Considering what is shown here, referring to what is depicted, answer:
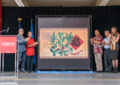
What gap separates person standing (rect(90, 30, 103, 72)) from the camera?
281 inches

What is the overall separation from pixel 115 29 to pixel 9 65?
3413 millimetres

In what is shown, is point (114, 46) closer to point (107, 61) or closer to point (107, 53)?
point (107, 53)

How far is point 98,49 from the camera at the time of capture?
716 centimetres

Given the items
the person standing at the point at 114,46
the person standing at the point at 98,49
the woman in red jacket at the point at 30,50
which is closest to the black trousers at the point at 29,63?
the woman in red jacket at the point at 30,50

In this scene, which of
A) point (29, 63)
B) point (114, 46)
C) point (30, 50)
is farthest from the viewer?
point (29, 63)

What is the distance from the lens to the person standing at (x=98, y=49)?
715 centimetres

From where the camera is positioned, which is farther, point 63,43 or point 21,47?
point 63,43

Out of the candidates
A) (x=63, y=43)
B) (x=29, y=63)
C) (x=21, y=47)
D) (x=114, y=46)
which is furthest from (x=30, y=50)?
(x=114, y=46)

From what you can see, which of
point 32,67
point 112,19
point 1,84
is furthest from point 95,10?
point 1,84

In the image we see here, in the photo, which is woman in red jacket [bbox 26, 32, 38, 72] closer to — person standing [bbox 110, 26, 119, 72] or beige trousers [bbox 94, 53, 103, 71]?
beige trousers [bbox 94, 53, 103, 71]

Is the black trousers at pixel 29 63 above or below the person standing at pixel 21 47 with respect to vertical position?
below

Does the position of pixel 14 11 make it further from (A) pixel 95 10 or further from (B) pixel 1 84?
(B) pixel 1 84

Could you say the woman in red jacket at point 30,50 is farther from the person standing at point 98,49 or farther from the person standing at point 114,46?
the person standing at point 114,46

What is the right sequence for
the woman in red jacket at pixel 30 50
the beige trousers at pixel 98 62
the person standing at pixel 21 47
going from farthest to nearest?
the beige trousers at pixel 98 62
the woman in red jacket at pixel 30 50
the person standing at pixel 21 47
